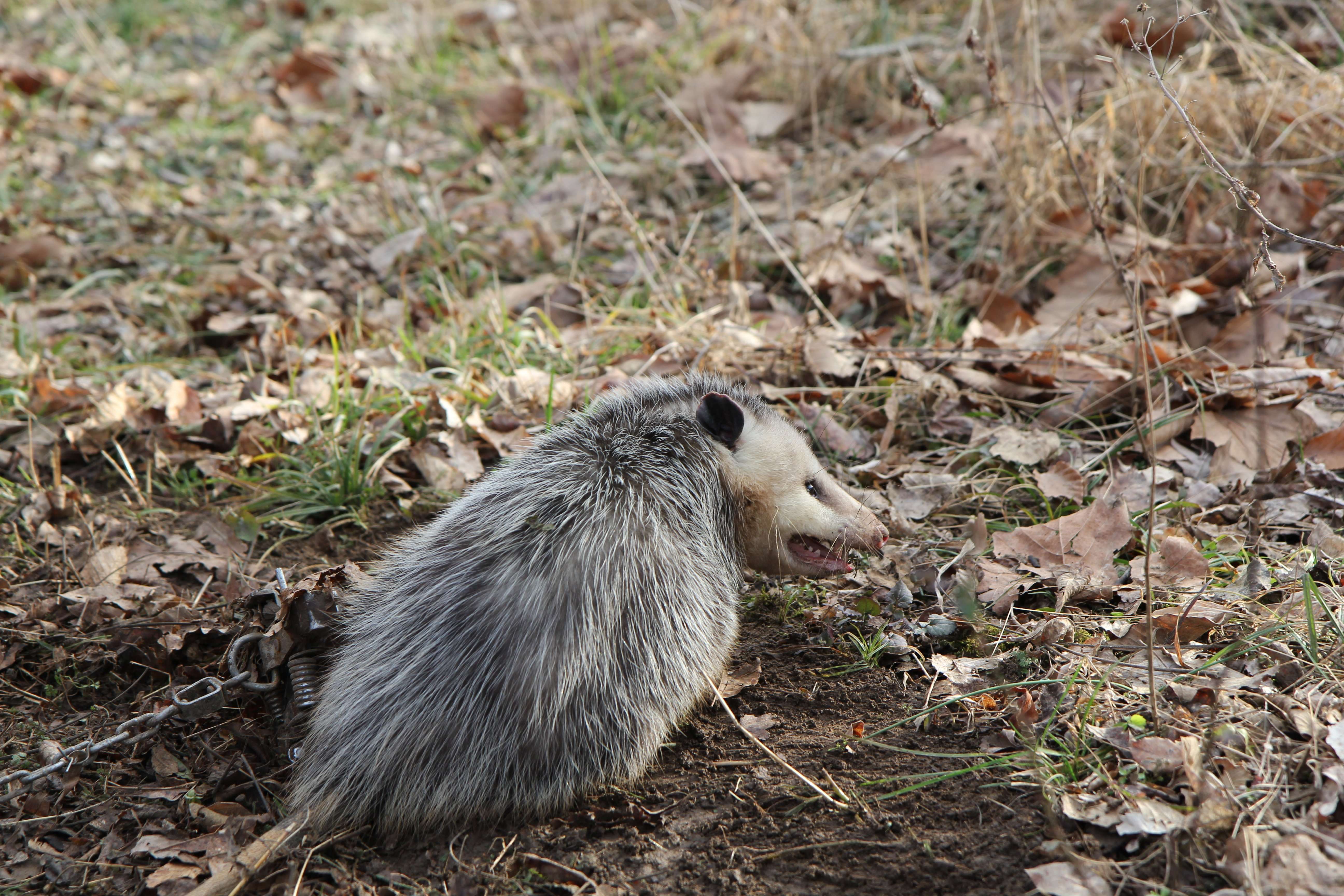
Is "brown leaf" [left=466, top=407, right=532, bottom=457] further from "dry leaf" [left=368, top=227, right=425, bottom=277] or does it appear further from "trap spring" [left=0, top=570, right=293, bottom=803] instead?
"dry leaf" [left=368, top=227, right=425, bottom=277]

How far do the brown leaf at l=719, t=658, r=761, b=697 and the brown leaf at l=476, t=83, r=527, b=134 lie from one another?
4416 millimetres

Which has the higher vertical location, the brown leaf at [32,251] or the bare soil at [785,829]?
the brown leaf at [32,251]

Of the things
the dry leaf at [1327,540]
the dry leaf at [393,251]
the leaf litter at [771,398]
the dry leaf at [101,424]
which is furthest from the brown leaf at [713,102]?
the dry leaf at [1327,540]

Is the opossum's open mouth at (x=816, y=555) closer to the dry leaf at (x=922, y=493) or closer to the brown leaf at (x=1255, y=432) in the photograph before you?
the dry leaf at (x=922, y=493)

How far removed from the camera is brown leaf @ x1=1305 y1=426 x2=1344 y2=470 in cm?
309

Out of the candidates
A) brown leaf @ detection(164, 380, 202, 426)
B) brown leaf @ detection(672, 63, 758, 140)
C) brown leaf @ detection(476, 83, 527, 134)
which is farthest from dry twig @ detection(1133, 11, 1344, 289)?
brown leaf @ detection(476, 83, 527, 134)

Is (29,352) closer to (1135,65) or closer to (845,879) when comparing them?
(845,879)

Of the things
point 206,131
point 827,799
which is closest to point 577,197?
point 206,131

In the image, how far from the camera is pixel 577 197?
5.36 m

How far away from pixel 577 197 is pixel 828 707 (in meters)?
3.62

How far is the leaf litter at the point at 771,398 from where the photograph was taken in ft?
7.01

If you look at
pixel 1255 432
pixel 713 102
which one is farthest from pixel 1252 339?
pixel 713 102

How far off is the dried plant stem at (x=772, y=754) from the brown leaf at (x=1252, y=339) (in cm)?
241

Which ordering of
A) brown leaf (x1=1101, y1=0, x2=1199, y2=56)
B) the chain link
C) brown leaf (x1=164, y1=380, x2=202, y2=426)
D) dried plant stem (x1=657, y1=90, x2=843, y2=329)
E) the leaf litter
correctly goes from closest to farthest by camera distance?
1. the leaf litter
2. the chain link
3. brown leaf (x1=164, y1=380, x2=202, y2=426)
4. dried plant stem (x1=657, y1=90, x2=843, y2=329)
5. brown leaf (x1=1101, y1=0, x2=1199, y2=56)
